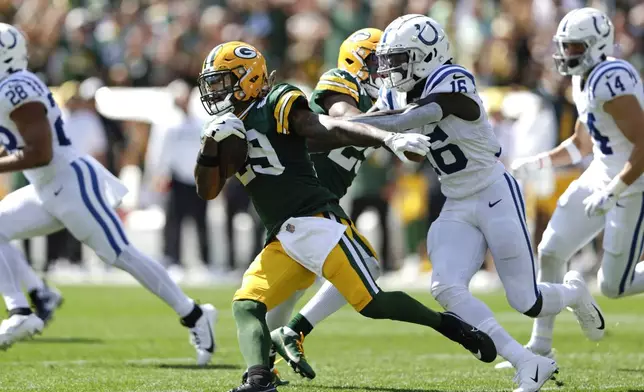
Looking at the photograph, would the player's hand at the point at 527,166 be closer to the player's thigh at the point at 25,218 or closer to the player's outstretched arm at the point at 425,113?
the player's outstretched arm at the point at 425,113

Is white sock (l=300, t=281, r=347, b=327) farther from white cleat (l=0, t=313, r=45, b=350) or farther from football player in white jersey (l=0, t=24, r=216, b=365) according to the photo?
white cleat (l=0, t=313, r=45, b=350)

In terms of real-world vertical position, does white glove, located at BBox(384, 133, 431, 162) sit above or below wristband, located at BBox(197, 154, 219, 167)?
above

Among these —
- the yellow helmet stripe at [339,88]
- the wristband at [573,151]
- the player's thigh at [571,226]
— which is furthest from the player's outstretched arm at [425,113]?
the wristband at [573,151]

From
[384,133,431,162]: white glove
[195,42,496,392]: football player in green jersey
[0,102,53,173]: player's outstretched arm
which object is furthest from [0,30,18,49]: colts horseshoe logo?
[384,133,431,162]: white glove

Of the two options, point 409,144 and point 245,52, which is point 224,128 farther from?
point 409,144

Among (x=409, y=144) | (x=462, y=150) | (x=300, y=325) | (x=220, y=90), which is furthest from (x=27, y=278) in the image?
(x=409, y=144)

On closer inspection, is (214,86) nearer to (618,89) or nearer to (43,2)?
(618,89)

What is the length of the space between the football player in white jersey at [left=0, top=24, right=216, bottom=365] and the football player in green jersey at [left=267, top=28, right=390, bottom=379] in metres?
1.03

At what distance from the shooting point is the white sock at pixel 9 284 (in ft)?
24.1

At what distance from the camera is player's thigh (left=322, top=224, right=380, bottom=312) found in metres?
5.40

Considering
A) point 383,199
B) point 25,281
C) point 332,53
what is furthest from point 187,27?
point 25,281

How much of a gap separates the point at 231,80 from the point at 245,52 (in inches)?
6.4

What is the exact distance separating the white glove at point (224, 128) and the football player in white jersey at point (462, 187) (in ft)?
2.88

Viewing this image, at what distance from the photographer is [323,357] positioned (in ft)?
24.8
